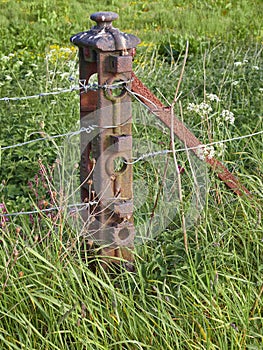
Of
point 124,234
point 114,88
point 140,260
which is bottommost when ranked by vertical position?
point 140,260

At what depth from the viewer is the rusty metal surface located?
10.5ft

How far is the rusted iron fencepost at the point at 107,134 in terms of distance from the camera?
113 inches

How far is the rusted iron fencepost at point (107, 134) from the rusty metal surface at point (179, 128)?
19 centimetres

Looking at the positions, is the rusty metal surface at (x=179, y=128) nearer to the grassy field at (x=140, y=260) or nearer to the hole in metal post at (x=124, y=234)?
the grassy field at (x=140, y=260)

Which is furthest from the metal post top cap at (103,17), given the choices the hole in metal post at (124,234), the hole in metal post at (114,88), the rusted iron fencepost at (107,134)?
the hole in metal post at (124,234)

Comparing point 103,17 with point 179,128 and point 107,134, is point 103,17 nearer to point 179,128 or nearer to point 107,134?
point 107,134

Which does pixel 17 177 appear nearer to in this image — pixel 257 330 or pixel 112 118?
pixel 112 118

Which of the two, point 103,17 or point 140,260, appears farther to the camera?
point 140,260

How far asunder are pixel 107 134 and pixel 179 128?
0.51 metres

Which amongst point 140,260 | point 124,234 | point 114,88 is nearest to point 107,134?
point 114,88

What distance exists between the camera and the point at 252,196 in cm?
357

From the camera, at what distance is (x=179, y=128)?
3367 mm

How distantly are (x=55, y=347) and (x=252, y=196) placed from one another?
1.42 meters

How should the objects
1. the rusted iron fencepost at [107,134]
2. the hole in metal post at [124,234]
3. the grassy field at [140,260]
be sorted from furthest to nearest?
the hole in metal post at [124,234] → the rusted iron fencepost at [107,134] → the grassy field at [140,260]
